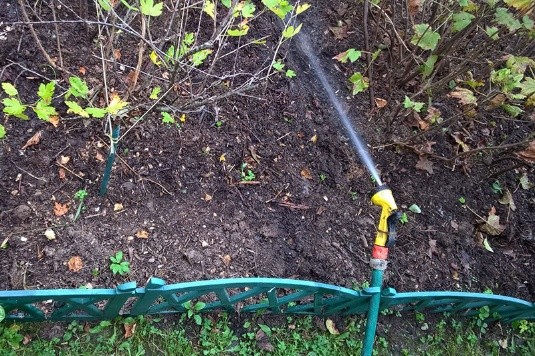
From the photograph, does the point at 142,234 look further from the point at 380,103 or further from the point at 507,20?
the point at 507,20

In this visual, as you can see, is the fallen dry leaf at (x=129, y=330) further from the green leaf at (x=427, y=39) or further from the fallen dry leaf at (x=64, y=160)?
the green leaf at (x=427, y=39)

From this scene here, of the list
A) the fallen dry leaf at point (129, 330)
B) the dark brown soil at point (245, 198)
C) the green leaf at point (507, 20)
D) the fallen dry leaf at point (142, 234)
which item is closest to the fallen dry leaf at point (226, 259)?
the dark brown soil at point (245, 198)

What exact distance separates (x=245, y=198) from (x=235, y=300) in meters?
0.59

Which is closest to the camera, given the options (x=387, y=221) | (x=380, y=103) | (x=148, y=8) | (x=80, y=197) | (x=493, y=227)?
(x=148, y=8)

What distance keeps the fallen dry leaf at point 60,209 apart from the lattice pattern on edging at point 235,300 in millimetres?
414

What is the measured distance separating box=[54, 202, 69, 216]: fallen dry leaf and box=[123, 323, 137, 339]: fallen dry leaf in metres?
0.61

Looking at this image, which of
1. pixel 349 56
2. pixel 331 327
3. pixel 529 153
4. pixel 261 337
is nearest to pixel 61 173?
pixel 261 337

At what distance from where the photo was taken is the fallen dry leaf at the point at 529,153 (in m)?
2.70

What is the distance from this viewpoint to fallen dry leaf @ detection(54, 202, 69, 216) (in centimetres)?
226

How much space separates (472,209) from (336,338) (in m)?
→ 1.20

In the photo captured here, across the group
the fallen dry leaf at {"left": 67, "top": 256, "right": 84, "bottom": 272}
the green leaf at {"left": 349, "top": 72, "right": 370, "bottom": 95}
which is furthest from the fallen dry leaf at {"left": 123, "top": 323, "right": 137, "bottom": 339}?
the green leaf at {"left": 349, "top": 72, "right": 370, "bottom": 95}

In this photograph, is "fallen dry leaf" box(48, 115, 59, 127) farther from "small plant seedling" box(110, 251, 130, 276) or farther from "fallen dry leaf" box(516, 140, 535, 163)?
"fallen dry leaf" box(516, 140, 535, 163)

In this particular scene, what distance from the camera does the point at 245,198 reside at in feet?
8.41

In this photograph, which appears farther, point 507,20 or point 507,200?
point 507,200
